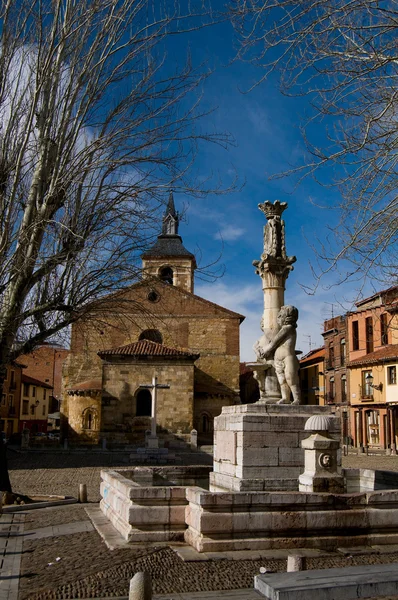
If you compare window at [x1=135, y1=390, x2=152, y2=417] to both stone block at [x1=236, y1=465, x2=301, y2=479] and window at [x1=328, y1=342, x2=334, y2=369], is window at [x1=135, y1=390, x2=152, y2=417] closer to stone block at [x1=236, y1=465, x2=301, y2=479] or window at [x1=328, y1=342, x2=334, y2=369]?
window at [x1=328, y1=342, x2=334, y2=369]

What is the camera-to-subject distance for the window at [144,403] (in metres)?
36.3

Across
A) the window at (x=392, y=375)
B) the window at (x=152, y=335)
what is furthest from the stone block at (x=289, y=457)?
the window at (x=152, y=335)

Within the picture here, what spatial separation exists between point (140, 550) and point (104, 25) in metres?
9.38

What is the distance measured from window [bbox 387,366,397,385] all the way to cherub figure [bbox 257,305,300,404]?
87.2 ft

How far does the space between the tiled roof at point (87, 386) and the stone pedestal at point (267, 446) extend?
3075 centimetres

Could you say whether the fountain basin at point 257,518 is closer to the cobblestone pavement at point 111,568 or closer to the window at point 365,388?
the cobblestone pavement at point 111,568

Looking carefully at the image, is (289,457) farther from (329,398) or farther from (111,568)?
(329,398)

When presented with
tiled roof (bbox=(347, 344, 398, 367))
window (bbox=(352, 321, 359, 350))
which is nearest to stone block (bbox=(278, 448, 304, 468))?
tiled roof (bbox=(347, 344, 398, 367))

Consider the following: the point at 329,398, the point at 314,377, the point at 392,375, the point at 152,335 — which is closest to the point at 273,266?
the point at 392,375

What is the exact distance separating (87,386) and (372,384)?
696 inches

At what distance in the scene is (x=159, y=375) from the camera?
37.0 metres

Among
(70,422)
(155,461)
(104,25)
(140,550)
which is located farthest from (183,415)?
(140,550)

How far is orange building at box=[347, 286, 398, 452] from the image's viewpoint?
115 feet

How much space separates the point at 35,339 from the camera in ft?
42.4
